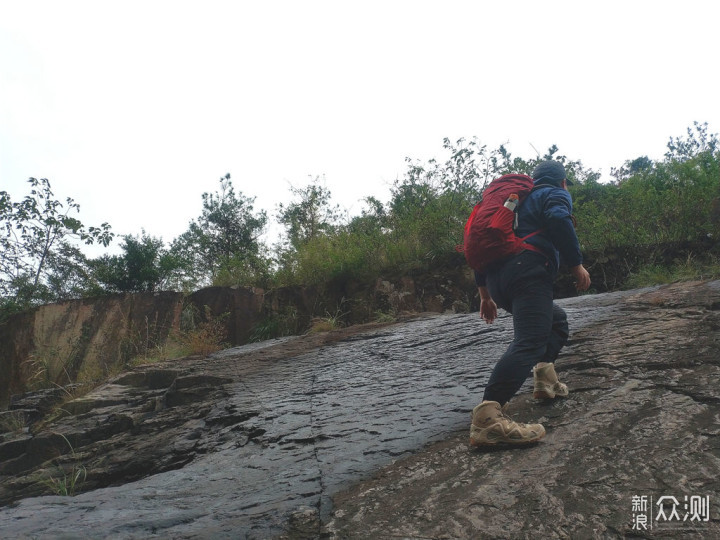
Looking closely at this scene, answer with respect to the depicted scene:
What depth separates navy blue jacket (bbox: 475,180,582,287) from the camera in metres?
3.13

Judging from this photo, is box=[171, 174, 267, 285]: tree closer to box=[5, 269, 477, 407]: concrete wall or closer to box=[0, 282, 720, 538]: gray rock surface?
box=[5, 269, 477, 407]: concrete wall

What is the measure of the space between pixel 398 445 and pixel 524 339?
103 centimetres

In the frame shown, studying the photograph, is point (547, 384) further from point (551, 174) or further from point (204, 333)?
point (204, 333)

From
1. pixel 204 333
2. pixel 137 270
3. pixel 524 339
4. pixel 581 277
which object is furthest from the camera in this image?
pixel 137 270

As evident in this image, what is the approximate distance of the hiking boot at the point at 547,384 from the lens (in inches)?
136

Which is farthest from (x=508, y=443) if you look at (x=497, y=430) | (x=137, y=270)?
(x=137, y=270)

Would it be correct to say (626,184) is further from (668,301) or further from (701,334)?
(701,334)

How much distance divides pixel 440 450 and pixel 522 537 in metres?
1.05

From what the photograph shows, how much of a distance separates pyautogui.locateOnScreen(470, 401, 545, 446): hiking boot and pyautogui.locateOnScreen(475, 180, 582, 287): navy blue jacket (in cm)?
93

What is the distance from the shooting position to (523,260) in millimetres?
3107

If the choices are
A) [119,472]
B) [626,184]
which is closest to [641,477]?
[119,472]

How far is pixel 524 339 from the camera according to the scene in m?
2.95

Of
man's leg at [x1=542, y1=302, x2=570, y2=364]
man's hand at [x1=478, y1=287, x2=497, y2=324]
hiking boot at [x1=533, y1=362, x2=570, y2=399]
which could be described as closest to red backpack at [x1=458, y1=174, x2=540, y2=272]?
man's hand at [x1=478, y1=287, x2=497, y2=324]

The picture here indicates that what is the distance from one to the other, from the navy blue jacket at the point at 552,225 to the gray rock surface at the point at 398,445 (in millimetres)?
936
